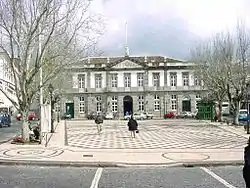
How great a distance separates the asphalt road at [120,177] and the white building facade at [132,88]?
75550mm

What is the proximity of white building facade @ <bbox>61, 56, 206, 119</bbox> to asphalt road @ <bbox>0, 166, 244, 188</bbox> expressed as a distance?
75.6 meters

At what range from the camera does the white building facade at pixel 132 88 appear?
302ft

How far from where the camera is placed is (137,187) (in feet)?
39.0

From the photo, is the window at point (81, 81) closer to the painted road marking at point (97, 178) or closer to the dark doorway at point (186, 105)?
the dark doorway at point (186, 105)

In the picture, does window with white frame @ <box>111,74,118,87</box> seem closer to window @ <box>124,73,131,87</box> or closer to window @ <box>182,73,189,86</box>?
window @ <box>124,73,131,87</box>

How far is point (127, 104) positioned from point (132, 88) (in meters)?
3.68

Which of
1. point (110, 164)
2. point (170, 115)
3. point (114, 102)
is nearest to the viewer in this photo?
point (110, 164)

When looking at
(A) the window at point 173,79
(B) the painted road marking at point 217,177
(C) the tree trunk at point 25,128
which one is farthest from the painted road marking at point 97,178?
(A) the window at point 173,79

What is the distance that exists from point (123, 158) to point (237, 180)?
21.6ft

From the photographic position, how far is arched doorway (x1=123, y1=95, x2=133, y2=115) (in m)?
92.7

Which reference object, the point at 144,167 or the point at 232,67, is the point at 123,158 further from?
the point at 232,67

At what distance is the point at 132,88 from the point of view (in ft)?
305

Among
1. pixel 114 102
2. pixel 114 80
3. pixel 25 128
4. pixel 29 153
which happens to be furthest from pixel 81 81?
pixel 29 153

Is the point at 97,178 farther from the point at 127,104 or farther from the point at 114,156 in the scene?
the point at 127,104
